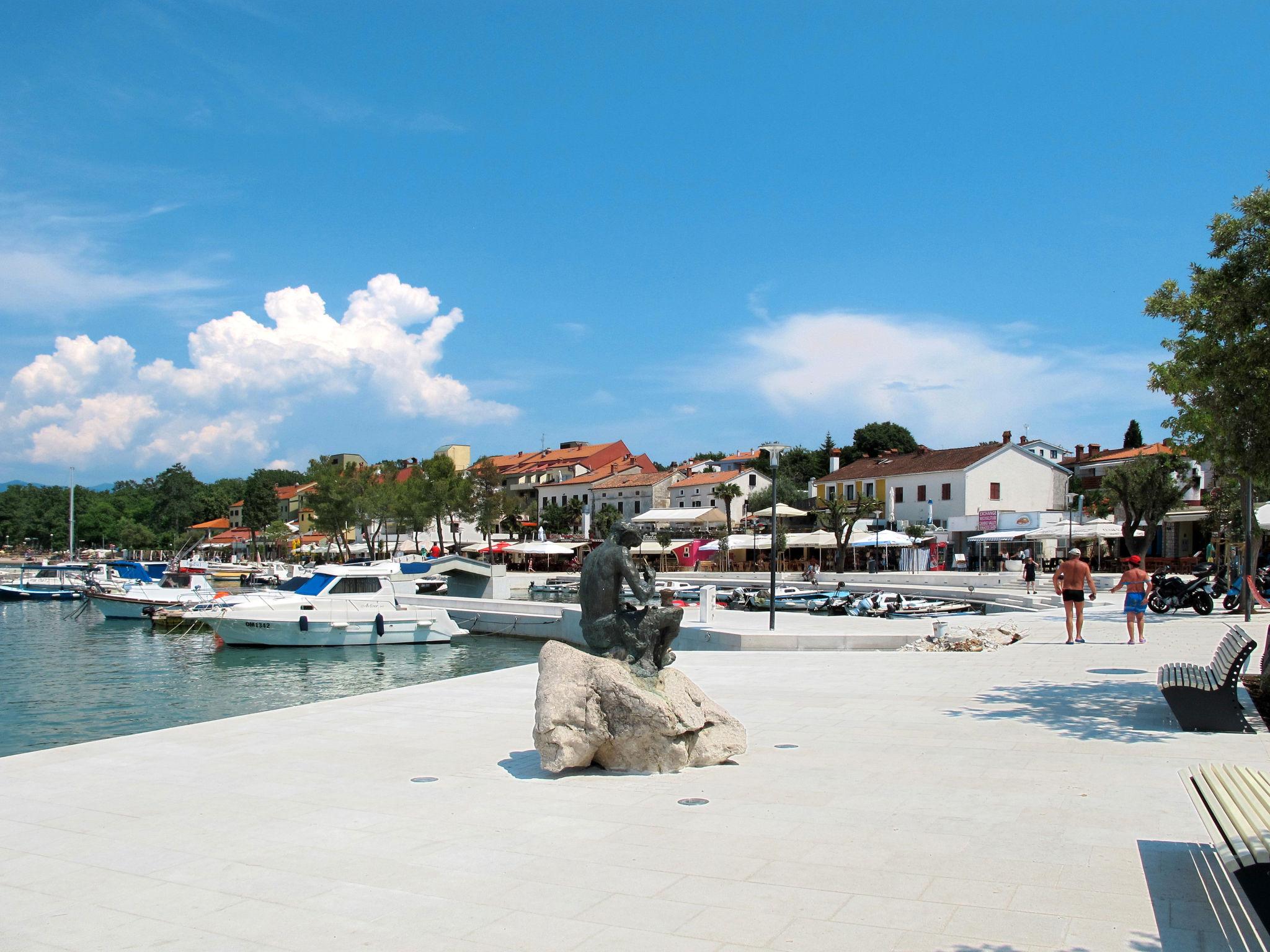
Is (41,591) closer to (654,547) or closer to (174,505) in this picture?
(654,547)

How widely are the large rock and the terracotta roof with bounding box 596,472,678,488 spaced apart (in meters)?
77.0

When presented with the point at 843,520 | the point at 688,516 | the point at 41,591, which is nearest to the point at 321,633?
the point at 843,520

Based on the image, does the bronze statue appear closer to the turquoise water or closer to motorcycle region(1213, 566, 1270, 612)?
the turquoise water

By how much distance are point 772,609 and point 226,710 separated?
11.7m

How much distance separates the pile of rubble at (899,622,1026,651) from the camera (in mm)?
16531

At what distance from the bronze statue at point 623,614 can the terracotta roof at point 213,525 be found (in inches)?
4848

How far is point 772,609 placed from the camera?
19750 mm

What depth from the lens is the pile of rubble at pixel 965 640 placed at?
16531 mm

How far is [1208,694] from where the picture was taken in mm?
8445

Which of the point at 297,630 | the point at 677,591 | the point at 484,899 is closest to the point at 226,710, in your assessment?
the point at 297,630

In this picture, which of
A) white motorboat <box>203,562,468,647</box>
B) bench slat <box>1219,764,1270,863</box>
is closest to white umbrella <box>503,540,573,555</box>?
white motorboat <box>203,562,468,647</box>

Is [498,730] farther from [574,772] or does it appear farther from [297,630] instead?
[297,630]

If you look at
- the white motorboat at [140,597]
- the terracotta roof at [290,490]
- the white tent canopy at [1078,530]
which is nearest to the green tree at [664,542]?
the white tent canopy at [1078,530]

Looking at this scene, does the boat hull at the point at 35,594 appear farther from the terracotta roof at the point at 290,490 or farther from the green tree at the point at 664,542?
the terracotta roof at the point at 290,490
